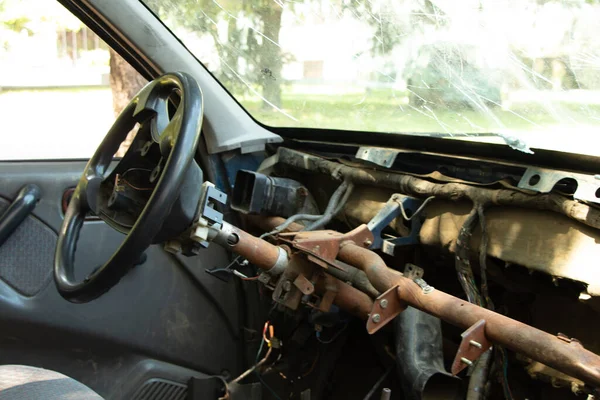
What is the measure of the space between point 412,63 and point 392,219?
492 millimetres

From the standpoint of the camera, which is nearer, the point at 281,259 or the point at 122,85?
the point at 281,259

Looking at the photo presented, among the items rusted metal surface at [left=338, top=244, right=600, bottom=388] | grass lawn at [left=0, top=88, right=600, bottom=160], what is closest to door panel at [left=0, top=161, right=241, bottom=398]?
grass lawn at [left=0, top=88, right=600, bottom=160]

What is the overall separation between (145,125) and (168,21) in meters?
0.63

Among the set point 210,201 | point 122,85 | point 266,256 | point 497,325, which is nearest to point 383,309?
point 497,325

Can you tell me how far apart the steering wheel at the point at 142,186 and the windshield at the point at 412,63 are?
→ 0.60 meters

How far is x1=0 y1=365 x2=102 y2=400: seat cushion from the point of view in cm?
140

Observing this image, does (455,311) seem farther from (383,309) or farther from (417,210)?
(417,210)

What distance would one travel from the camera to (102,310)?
2152 mm

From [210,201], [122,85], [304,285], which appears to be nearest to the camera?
[210,201]

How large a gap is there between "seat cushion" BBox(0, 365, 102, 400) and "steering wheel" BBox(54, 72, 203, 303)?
0.21 metres

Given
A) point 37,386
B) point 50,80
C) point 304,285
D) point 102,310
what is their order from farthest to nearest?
point 50,80 → point 102,310 → point 304,285 → point 37,386

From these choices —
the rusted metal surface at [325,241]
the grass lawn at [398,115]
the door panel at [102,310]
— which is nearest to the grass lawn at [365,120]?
the grass lawn at [398,115]

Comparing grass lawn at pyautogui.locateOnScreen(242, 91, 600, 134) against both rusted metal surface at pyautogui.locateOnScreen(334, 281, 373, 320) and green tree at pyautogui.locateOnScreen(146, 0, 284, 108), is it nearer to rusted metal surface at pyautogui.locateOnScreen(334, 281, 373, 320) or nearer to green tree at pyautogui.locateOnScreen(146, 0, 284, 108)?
green tree at pyautogui.locateOnScreen(146, 0, 284, 108)

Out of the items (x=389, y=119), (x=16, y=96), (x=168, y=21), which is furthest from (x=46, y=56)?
(x=389, y=119)
